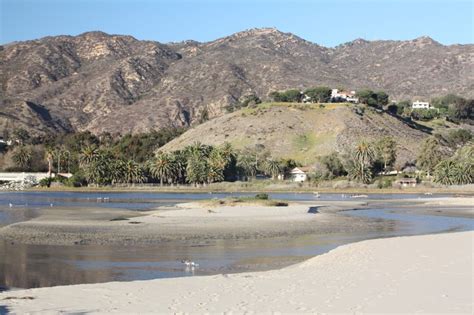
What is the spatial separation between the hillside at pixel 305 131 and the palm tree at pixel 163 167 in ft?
118

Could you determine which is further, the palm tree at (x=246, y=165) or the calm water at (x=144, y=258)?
the palm tree at (x=246, y=165)

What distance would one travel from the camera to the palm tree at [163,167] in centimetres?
→ 14100

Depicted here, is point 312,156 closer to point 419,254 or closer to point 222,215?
point 222,215

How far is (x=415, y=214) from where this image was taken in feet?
206

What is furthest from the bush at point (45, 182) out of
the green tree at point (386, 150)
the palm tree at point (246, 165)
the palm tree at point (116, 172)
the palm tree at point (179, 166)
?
the green tree at point (386, 150)

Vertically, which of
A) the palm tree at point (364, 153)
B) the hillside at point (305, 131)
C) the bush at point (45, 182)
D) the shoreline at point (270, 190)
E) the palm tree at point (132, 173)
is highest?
the hillside at point (305, 131)

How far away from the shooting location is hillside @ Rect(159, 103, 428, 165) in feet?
568

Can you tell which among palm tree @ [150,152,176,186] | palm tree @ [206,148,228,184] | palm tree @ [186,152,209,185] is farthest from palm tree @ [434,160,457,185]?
palm tree @ [150,152,176,186]

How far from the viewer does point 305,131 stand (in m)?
183

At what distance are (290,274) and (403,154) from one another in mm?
148522

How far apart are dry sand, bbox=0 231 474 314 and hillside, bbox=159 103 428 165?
14237cm

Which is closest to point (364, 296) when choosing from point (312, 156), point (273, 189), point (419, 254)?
point (419, 254)

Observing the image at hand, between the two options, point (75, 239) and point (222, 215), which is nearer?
point (75, 239)

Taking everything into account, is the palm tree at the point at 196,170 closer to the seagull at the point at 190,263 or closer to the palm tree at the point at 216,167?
the palm tree at the point at 216,167
